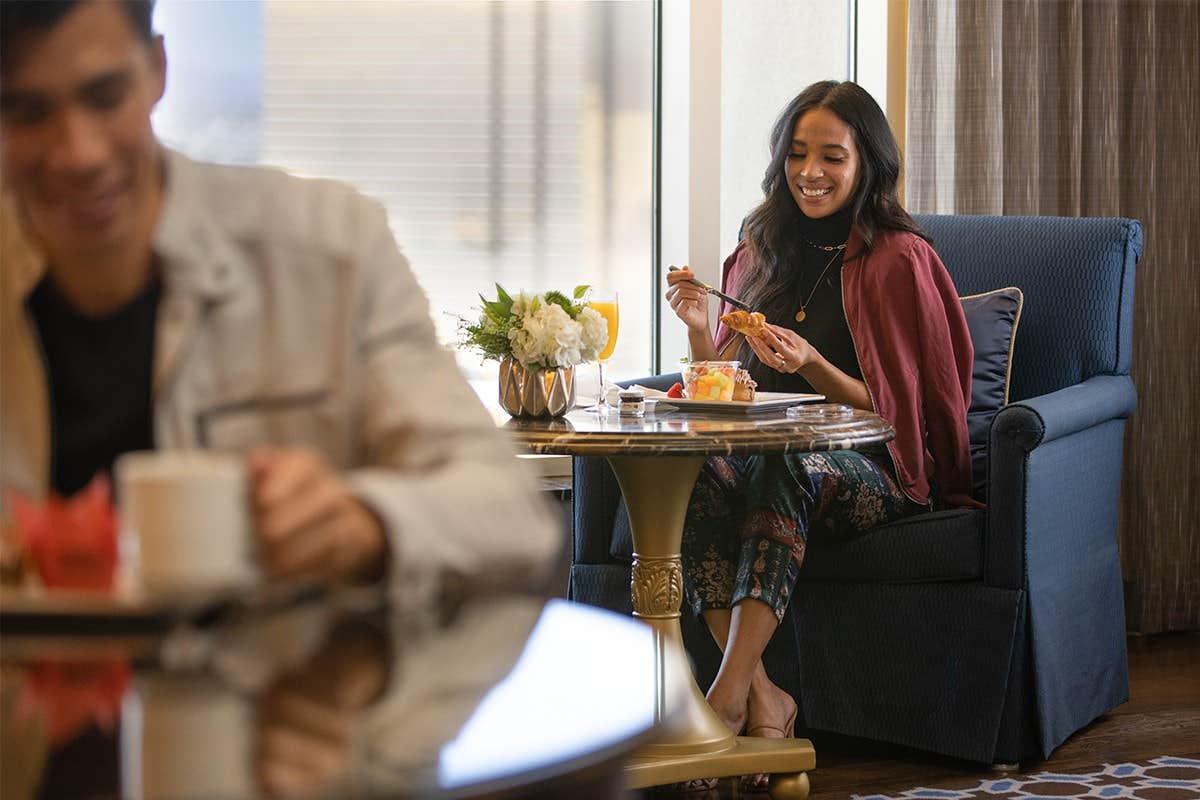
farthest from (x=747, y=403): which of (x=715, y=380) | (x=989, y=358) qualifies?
(x=989, y=358)

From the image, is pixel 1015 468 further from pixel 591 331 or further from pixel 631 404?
pixel 591 331

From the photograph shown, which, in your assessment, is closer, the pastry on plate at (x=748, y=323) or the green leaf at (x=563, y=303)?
the green leaf at (x=563, y=303)

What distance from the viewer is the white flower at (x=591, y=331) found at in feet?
8.39

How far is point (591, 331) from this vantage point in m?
2.55

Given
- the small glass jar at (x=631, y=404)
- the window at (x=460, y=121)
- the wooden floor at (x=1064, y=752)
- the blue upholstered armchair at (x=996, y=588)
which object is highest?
the window at (x=460, y=121)

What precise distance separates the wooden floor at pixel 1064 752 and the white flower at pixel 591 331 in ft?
2.61

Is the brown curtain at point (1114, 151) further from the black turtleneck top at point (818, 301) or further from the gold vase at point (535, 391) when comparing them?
the gold vase at point (535, 391)

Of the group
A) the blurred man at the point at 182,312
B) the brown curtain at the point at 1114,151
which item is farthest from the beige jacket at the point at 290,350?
the brown curtain at the point at 1114,151

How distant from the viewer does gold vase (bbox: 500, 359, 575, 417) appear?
2.50 metres

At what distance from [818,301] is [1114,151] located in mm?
1232

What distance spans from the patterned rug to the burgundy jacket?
54 centimetres

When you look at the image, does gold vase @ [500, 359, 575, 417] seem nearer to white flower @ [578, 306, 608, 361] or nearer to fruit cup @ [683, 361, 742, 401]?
white flower @ [578, 306, 608, 361]

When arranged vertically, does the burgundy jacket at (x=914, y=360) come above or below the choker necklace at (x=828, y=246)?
below

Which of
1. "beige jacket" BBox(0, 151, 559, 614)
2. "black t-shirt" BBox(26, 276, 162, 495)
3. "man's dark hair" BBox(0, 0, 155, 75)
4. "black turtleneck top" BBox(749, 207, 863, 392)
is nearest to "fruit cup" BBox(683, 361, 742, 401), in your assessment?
"black turtleneck top" BBox(749, 207, 863, 392)
